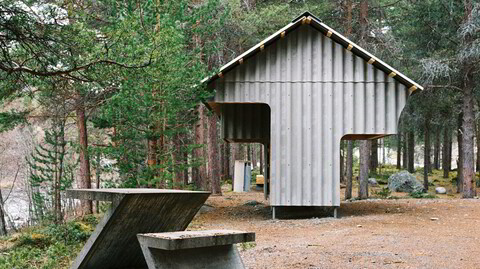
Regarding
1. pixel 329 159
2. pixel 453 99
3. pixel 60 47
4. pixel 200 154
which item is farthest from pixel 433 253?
pixel 453 99

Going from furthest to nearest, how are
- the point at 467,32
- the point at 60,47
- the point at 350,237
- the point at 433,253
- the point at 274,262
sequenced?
the point at 467,32 < the point at 350,237 < the point at 60,47 < the point at 433,253 < the point at 274,262

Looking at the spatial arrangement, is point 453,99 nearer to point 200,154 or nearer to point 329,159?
point 200,154

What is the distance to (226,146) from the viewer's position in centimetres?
3575

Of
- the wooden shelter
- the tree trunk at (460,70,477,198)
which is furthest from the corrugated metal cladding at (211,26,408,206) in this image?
the tree trunk at (460,70,477,198)

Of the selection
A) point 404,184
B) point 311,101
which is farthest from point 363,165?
point 311,101

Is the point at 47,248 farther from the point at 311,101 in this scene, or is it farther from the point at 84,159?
the point at 84,159

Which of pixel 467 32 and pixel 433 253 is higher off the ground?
pixel 467 32

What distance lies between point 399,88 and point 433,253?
6387 millimetres

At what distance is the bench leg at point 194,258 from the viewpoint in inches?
209

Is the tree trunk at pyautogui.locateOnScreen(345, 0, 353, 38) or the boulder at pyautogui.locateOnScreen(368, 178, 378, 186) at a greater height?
the tree trunk at pyautogui.locateOnScreen(345, 0, 353, 38)

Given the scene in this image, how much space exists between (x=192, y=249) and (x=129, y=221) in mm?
783

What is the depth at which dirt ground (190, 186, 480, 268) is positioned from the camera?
8.03 metres

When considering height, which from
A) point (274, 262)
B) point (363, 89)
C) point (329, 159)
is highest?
point (363, 89)

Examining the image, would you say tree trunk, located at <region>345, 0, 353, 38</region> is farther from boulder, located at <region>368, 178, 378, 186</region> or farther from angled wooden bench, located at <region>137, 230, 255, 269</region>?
angled wooden bench, located at <region>137, 230, 255, 269</region>
